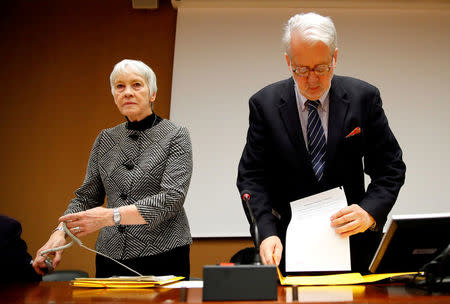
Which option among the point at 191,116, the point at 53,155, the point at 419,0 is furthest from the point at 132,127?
the point at 419,0

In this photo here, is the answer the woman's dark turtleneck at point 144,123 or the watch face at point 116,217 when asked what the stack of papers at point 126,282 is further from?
the woman's dark turtleneck at point 144,123

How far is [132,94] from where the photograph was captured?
80.6 inches

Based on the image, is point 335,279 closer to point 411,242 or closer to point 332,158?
point 411,242

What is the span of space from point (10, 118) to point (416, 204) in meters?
3.32

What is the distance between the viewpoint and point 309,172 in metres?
1.78

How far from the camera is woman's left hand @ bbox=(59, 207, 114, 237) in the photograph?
5.51ft

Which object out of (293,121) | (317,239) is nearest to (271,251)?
(317,239)

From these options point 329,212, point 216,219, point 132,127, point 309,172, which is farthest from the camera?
point 216,219

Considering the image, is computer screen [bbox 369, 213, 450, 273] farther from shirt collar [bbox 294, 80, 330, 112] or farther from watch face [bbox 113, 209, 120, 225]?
watch face [bbox 113, 209, 120, 225]

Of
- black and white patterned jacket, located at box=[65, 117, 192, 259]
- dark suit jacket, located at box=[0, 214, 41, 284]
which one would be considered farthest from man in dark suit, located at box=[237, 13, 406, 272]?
dark suit jacket, located at box=[0, 214, 41, 284]

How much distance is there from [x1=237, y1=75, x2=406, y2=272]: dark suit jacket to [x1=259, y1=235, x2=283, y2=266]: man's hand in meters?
0.10

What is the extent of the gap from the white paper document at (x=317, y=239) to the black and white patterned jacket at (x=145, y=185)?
Result: 1.57 ft

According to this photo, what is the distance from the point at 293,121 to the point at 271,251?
519mm

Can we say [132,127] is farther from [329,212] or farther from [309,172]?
[329,212]
